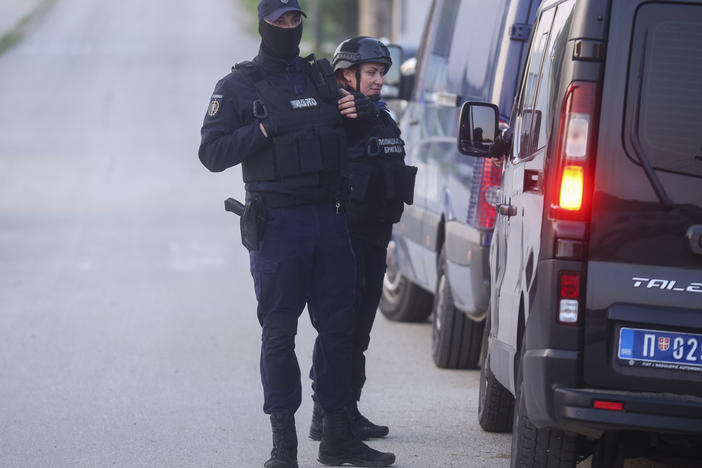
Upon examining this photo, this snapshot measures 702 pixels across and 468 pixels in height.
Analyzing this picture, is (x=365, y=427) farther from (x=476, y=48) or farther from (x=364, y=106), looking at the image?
(x=476, y=48)

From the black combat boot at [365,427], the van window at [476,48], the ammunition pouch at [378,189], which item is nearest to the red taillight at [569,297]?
the ammunition pouch at [378,189]

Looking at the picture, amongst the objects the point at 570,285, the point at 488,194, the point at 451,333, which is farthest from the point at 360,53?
the point at 451,333

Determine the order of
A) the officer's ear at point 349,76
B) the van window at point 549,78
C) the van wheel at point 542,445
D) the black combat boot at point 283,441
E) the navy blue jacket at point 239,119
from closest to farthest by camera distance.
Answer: the van window at point 549,78, the van wheel at point 542,445, the navy blue jacket at point 239,119, the black combat boot at point 283,441, the officer's ear at point 349,76

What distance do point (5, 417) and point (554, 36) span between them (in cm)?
344

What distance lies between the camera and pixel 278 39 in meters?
5.64

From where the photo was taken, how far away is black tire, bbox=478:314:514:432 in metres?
6.23

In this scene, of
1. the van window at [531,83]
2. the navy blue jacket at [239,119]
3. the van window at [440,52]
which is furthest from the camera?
the van window at [440,52]

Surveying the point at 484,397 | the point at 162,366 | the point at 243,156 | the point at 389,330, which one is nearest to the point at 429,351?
the point at 389,330

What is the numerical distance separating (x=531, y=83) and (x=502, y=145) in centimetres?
46

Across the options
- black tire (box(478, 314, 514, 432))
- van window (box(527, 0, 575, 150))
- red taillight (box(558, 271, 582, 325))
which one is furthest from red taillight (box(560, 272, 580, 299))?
black tire (box(478, 314, 514, 432))

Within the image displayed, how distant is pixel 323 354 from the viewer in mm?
5844

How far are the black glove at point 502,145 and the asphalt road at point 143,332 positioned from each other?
1332mm

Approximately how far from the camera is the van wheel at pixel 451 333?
26.1 feet

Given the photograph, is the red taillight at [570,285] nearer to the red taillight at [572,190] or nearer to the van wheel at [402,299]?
the red taillight at [572,190]
